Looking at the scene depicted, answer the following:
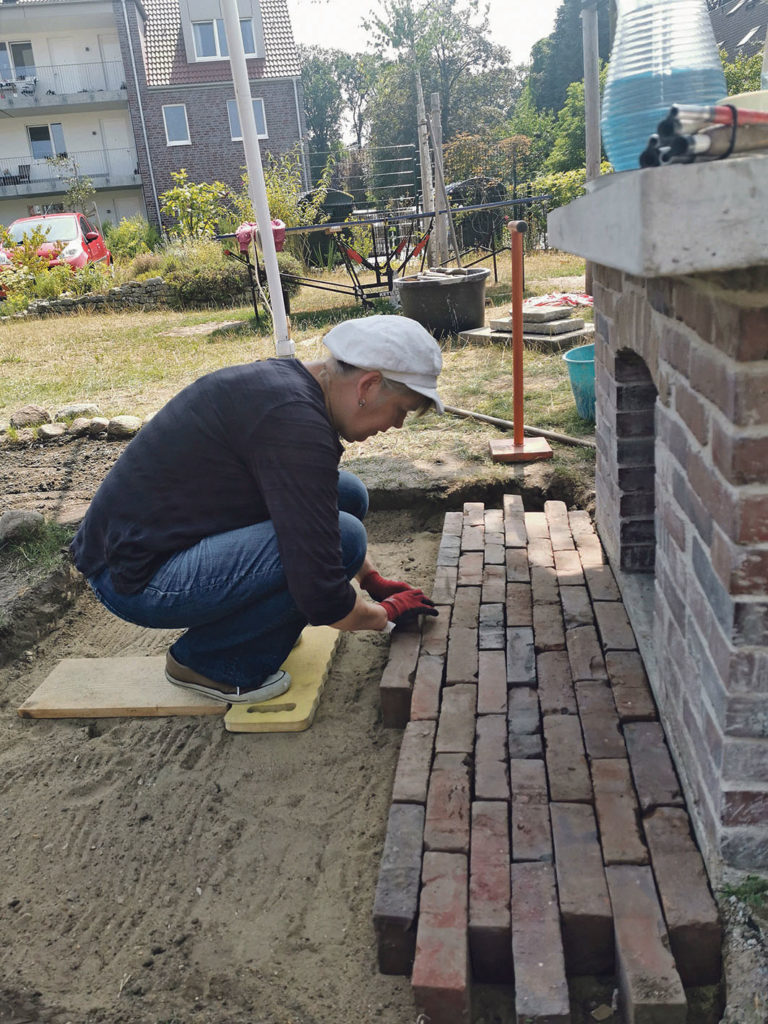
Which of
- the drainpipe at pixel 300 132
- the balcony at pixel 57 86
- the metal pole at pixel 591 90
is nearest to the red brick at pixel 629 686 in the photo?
the metal pole at pixel 591 90

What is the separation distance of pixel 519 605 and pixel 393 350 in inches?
48.6

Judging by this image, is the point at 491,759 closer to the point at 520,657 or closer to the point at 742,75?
the point at 520,657

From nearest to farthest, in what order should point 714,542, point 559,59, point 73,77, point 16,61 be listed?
1. point 714,542
2. point 73,77
3. point 16,61
4. point 559,59

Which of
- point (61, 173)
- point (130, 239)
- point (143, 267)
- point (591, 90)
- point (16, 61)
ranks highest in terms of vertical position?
point (16, 61)

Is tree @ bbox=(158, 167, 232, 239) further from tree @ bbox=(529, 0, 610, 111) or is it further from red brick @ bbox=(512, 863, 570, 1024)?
tree @ bbox=(529, 0, 610, 111)

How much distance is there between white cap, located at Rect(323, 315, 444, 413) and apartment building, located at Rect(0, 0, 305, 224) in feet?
82.2

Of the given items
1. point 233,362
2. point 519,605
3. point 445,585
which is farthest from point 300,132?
point 519,605

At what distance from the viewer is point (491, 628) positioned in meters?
2.94

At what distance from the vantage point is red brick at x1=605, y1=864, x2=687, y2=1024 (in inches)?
61.7

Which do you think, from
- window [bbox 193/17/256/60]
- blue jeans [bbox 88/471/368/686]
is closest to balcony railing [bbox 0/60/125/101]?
window [bbox 193/17/256/60]

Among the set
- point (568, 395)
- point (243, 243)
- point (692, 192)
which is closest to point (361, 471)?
point (568, 395)

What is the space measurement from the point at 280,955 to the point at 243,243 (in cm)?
910

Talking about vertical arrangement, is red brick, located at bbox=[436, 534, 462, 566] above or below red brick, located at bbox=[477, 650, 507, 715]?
above

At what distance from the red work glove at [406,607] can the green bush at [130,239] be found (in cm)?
1963
